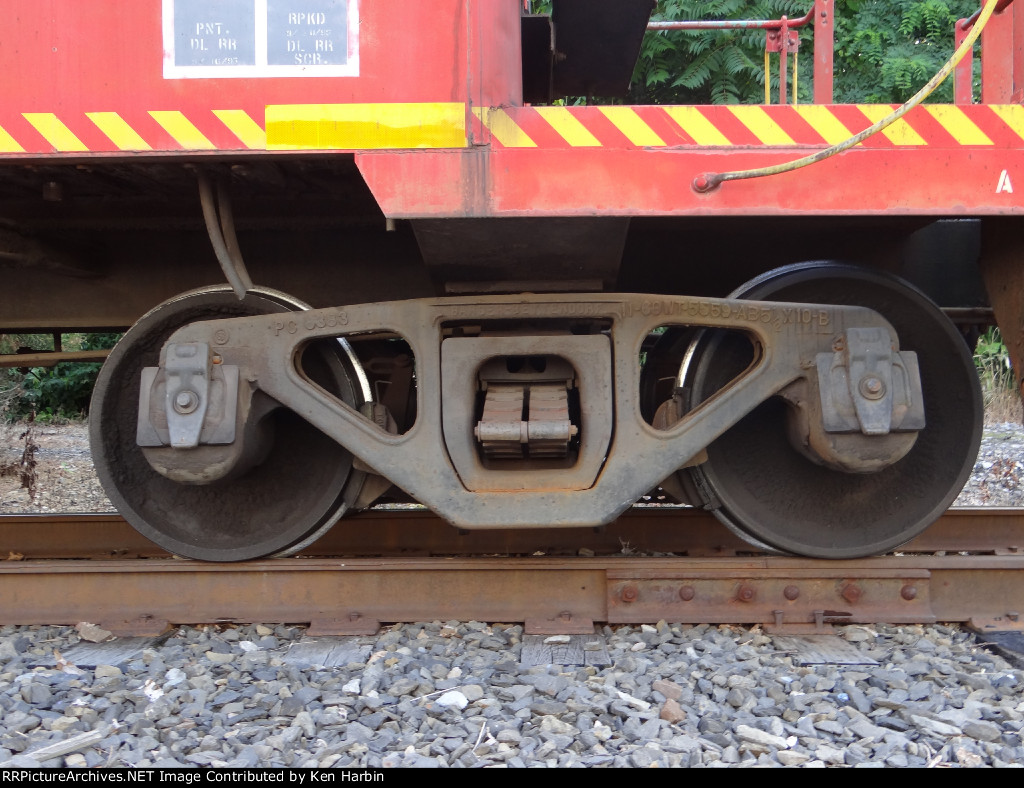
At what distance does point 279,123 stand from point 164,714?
179 cm

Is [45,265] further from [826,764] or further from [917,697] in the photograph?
[917,697]

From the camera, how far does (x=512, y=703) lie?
227 centimetres

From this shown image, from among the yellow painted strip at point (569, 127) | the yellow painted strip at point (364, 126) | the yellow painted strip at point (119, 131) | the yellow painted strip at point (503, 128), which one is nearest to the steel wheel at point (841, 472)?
the yellow painted strip at point (569, 127)

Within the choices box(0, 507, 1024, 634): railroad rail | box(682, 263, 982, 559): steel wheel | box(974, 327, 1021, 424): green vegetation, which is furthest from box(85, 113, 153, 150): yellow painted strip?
box(974, 327, 1021, 424): green vegetation

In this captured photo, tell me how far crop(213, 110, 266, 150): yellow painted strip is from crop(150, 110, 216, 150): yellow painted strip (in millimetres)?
82

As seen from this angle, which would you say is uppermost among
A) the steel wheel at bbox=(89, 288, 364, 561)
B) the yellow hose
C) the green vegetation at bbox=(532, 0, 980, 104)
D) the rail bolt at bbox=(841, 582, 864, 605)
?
the green vegetation at bbox=(532, 0, 980, 104)

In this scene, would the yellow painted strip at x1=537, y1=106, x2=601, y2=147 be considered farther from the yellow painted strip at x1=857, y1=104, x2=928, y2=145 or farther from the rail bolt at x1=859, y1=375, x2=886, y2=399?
the rail bolt at x1=859, y1=375, x2=886, y2=399

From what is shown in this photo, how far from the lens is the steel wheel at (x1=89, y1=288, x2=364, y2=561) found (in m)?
3.27

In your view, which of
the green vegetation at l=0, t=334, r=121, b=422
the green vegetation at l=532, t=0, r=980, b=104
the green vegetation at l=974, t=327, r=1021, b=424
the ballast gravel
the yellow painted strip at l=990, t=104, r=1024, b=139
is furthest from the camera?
the green vegetation at l=0, t=334, r=121, b=422

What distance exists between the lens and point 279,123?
2.35 m

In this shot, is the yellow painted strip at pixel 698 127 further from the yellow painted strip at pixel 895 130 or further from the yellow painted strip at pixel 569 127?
the yellow painted strip at pixel 895 130

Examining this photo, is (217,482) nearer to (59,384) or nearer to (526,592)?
(526,592)

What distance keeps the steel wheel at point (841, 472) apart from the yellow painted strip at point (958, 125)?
841 millimetres
